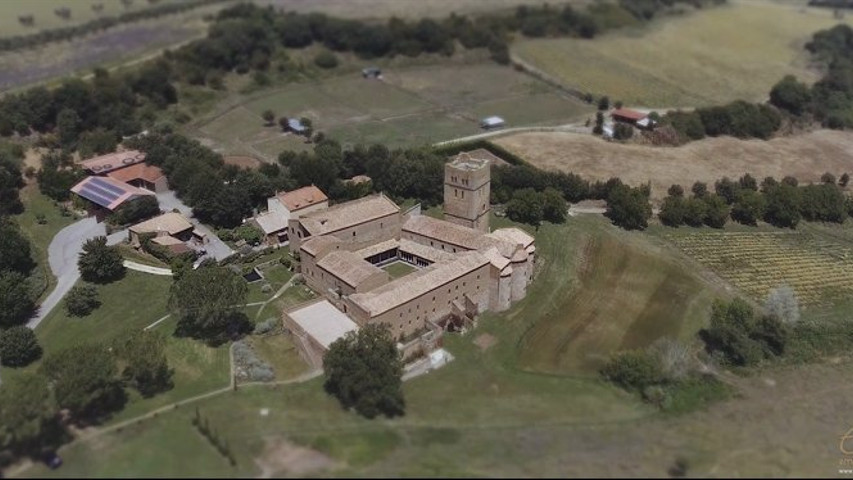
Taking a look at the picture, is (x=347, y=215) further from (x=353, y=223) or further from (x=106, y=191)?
(x=106, y=191)

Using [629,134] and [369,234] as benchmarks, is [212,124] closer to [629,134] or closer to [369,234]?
[369,234]

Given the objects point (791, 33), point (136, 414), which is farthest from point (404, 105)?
point (791, 33)

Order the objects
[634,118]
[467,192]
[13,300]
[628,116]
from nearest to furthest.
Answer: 1. [13,300]
2. [467,192]
3. [634,118]
4. [628,116]

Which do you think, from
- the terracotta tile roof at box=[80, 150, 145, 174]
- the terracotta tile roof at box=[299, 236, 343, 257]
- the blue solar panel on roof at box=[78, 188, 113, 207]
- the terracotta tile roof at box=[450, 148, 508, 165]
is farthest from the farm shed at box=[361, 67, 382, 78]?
the terracotta tile roof at box=[299, 236, 343, 257]

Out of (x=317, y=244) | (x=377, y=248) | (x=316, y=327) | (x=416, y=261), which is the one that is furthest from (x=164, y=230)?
(x=416, y=261)

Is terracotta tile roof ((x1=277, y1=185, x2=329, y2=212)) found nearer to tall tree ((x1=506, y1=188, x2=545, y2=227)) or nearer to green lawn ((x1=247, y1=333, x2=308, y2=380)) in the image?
green lawn ((x1=247, y1=333, x2=308, y2=380))

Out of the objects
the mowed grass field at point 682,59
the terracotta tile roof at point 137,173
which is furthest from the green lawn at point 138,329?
the mowed grass field at point 682,59

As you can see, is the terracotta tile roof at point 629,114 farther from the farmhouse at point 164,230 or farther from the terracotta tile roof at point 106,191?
the terracotta tile roof at point 106,191
